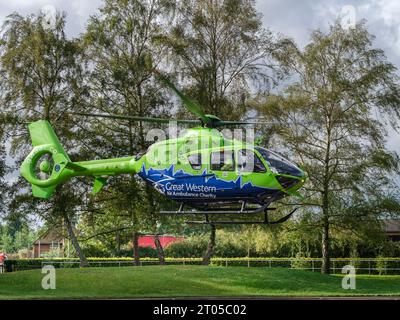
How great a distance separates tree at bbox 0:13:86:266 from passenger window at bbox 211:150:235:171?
1979cm

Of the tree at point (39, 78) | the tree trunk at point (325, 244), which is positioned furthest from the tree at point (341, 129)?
the tree at point (39, 78)

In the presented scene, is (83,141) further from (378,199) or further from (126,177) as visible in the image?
(378,199)

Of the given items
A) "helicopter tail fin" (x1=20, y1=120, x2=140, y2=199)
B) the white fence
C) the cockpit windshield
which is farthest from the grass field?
the white fence

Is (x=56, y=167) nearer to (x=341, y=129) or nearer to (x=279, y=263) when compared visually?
(x=341, y=129)

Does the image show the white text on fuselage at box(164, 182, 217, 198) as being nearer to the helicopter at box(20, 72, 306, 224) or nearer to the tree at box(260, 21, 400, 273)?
the helicopter at box(20, 72, 306, 224)

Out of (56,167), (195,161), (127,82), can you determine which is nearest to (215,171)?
(195,161)

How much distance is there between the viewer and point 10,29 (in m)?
39.4

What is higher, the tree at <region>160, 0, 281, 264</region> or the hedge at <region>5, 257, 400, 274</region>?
the tree at <region>160, 0, 281, 264</region>

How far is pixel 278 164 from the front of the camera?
1995cm

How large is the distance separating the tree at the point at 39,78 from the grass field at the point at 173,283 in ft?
23.9

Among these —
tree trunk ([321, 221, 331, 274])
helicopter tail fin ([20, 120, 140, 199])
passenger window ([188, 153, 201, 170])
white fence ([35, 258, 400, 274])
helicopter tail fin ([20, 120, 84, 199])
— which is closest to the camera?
passenger window ([188, 153, 201, 170])

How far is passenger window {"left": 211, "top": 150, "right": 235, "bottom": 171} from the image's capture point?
788 inches

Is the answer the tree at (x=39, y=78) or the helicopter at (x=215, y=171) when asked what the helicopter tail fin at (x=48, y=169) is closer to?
the helicopter at (x=215, y=171)
